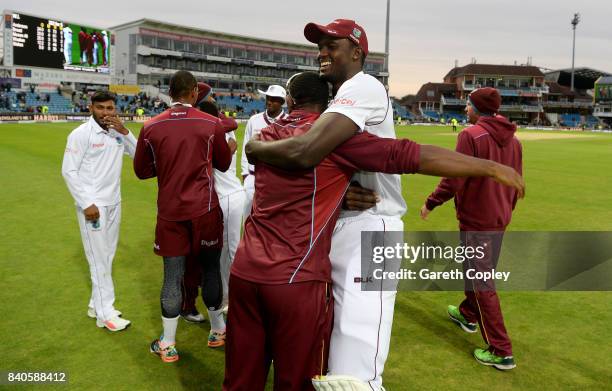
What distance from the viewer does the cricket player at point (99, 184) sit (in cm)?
480

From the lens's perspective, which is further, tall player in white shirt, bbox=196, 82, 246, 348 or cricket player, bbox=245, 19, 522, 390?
tall player in white shirt, bbox=196, 82, 246, 348

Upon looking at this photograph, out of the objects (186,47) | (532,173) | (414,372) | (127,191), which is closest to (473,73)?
(186,47)

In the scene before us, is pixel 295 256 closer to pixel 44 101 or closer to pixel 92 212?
pixel 92 212

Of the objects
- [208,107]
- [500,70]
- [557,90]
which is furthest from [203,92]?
[557,90]

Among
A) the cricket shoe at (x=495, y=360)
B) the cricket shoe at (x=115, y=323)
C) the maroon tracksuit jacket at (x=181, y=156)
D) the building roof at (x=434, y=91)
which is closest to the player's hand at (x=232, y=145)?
the maroon tracksuit jacket at (x=181, y=156)

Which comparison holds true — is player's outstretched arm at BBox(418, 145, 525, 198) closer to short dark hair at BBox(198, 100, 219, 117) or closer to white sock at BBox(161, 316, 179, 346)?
white sock at BBox(161, 316, 179, 346)

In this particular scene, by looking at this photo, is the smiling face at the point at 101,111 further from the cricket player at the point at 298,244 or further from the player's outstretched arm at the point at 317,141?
the player's outstretched arm at the point at 317,141

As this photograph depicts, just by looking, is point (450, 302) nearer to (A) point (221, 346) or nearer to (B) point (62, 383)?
(A) point (221, 346)

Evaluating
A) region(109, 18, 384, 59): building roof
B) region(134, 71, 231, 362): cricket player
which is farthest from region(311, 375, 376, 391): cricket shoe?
region(109, 18, 384, 59): building roof

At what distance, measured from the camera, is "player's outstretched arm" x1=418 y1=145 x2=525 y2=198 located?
2.29 m

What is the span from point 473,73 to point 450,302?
10583 cm

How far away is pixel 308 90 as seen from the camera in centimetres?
254

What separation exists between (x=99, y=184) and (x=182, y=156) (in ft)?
4.52

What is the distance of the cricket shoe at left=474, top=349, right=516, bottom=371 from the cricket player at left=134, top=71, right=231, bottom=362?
8.31ft
